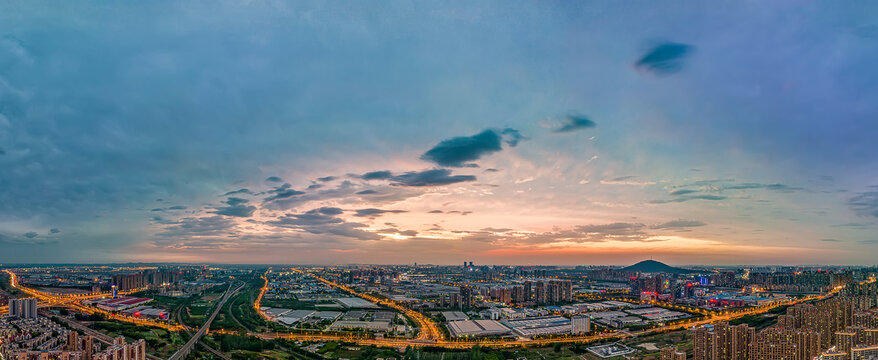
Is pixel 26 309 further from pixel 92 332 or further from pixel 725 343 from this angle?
pixel 725 343

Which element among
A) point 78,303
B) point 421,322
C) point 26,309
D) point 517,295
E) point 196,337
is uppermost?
point 26,309

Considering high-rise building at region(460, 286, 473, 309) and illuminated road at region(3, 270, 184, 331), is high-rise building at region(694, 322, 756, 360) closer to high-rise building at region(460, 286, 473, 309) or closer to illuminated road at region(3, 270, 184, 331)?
high-rise building at region(460, 286, 473, 309)

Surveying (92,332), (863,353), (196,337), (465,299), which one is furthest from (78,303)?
(863,353)

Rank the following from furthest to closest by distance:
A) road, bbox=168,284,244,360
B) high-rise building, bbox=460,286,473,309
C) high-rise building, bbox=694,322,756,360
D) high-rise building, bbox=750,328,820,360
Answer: high-rise building, bbox=460,286,473,309 → road, bbox=168,284,244,360 → high-rise building, bbox=694,322,756,360 → high-rise building, bbox=750,328,820,360

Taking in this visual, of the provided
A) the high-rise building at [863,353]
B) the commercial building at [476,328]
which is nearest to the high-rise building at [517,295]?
the commercial building at [476,328]

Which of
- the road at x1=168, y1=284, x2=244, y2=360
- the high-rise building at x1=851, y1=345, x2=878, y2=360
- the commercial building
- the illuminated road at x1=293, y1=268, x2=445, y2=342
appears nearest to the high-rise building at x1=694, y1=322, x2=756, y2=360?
the high-rise building at x1=851, y1=345, x2=878, y2=360

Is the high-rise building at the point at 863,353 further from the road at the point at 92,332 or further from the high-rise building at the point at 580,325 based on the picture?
the road at the point at 92,332

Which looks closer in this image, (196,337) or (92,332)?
(196,337)

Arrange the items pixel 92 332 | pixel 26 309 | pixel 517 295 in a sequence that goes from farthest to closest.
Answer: pixel 517 295 < pixel 26 309 < pixel 92 332

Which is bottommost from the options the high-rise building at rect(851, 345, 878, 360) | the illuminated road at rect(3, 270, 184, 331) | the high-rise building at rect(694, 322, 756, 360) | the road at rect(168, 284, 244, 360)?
the illuminated road at rect(3, 270, 184, 331)

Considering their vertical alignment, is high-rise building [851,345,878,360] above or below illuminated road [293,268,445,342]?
above

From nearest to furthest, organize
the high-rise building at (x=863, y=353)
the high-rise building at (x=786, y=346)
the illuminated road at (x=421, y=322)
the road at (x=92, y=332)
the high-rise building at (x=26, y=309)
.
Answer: the high-rise building at (x=863, y=353) → the high-rise building at (x=786, y=346) → the road at (x=92, y=332) → the illuminated road at (x=421, y=322) → the high-rise building at (x=26, y=309)
